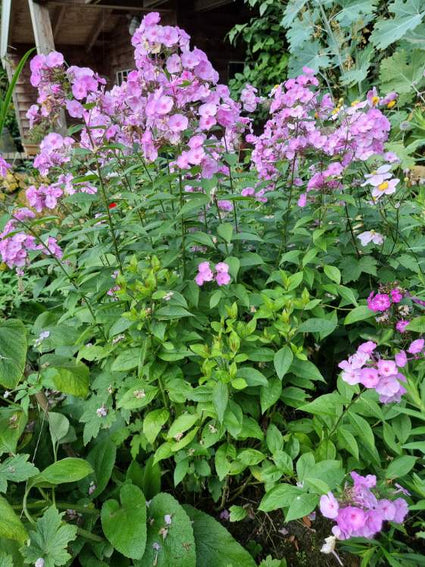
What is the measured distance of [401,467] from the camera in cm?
98

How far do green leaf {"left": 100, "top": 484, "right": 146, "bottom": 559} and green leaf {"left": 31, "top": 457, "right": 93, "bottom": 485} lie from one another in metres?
0.19

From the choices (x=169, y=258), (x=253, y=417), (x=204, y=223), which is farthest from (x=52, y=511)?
(x=204, y=223)

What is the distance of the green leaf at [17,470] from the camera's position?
3.41 ft

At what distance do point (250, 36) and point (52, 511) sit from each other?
5.03 metres

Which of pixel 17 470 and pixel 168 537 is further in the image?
pixel 168 537

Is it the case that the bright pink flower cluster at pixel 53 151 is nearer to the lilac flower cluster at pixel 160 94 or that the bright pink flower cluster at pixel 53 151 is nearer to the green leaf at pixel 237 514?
the lilac flower cluster at pixel 160 94

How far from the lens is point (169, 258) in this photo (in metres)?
1.34

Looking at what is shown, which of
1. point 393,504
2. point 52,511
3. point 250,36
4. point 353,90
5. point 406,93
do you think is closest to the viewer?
point 393,504

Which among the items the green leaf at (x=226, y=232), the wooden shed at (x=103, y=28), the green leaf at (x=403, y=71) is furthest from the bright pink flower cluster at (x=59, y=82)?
the wooden shed at (x=103, y=28)

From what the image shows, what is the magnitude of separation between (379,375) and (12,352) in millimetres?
915

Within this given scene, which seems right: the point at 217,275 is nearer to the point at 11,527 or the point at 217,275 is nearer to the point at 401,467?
the point at 401,467

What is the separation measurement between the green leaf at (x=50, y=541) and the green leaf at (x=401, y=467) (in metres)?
0.74

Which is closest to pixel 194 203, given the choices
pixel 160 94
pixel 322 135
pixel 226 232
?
pixel 226 232

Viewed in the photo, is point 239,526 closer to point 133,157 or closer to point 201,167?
point 201,167
